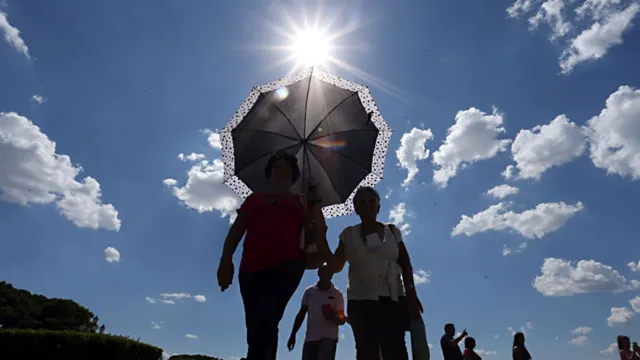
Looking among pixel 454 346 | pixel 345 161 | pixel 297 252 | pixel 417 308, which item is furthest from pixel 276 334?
pixel 454 346

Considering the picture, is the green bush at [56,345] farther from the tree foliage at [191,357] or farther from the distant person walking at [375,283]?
the distant person walking at [375,283]

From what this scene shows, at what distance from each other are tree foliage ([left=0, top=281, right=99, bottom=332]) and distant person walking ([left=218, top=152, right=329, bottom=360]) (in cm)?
1505

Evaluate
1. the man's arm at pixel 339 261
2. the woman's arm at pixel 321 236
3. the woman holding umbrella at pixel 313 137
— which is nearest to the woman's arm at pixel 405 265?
the man's arm at pixel 339 261

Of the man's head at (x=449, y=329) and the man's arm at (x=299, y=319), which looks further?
the man's head at (x=449, y=329)

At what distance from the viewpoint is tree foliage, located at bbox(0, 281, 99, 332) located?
15.3 m

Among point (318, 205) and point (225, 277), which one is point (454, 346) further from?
point (225, 277)

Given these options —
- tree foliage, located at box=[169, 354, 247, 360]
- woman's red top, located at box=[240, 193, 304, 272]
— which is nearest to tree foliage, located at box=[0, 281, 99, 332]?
tree foliage, located at box=[169, 354, 247, 360]

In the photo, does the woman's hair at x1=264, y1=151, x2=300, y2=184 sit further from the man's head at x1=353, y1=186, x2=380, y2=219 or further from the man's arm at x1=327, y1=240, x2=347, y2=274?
the man's arm at x1=327, y1=240, x2=347, y2=274

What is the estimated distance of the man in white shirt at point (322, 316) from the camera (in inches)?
242

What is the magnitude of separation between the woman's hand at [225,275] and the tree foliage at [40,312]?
14.9m

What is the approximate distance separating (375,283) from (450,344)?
7.24 m

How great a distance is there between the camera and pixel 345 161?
590 centimetres

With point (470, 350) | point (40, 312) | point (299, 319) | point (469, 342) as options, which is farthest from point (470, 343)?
point (40, 312)

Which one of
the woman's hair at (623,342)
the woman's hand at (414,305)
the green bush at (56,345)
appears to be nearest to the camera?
the woman's hand at (414,305)
